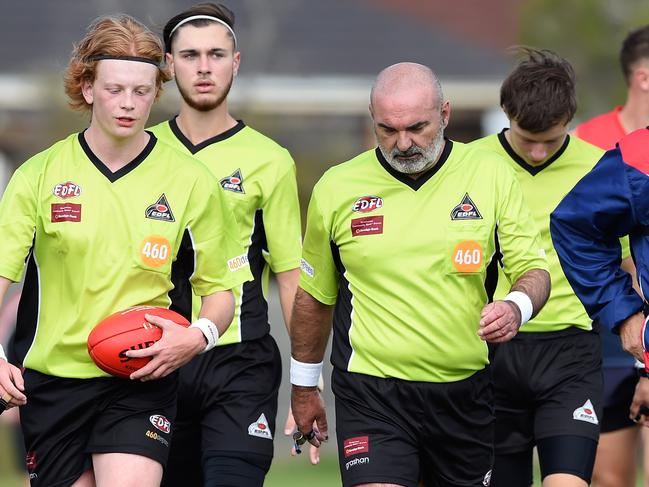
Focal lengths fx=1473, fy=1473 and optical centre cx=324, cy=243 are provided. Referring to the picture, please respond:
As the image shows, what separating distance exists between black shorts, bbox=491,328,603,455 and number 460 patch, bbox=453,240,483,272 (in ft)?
3.83

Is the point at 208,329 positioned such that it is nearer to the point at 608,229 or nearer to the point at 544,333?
the point at 608,229

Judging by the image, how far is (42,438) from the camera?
646cm

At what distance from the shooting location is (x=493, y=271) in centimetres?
680

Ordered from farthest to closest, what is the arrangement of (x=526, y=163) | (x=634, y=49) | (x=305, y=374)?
(x=634, y=49) < (x=526, y=163) < (x=305, y=374)

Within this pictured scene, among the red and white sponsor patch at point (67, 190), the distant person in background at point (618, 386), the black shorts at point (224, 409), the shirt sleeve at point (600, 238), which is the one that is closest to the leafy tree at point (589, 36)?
the distant person in background at point (618, 386)

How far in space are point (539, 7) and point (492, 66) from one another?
325 cm

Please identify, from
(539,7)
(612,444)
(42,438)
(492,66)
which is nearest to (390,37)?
(492,66)

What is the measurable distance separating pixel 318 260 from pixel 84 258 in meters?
1.15

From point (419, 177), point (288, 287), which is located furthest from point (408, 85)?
point (288, 287)

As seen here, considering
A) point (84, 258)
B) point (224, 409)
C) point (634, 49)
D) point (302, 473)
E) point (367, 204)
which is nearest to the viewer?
point (84, 258)

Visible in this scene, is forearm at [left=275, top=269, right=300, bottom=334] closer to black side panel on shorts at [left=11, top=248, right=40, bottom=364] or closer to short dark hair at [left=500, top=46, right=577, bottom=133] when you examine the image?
short dark hair at [left=500, top=46, right=577, bottom=133]

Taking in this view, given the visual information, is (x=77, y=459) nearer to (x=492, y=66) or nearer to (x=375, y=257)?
(x=375, y=257)

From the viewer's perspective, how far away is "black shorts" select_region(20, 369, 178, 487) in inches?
251

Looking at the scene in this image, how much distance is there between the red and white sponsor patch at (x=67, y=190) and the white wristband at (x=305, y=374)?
138 cm
